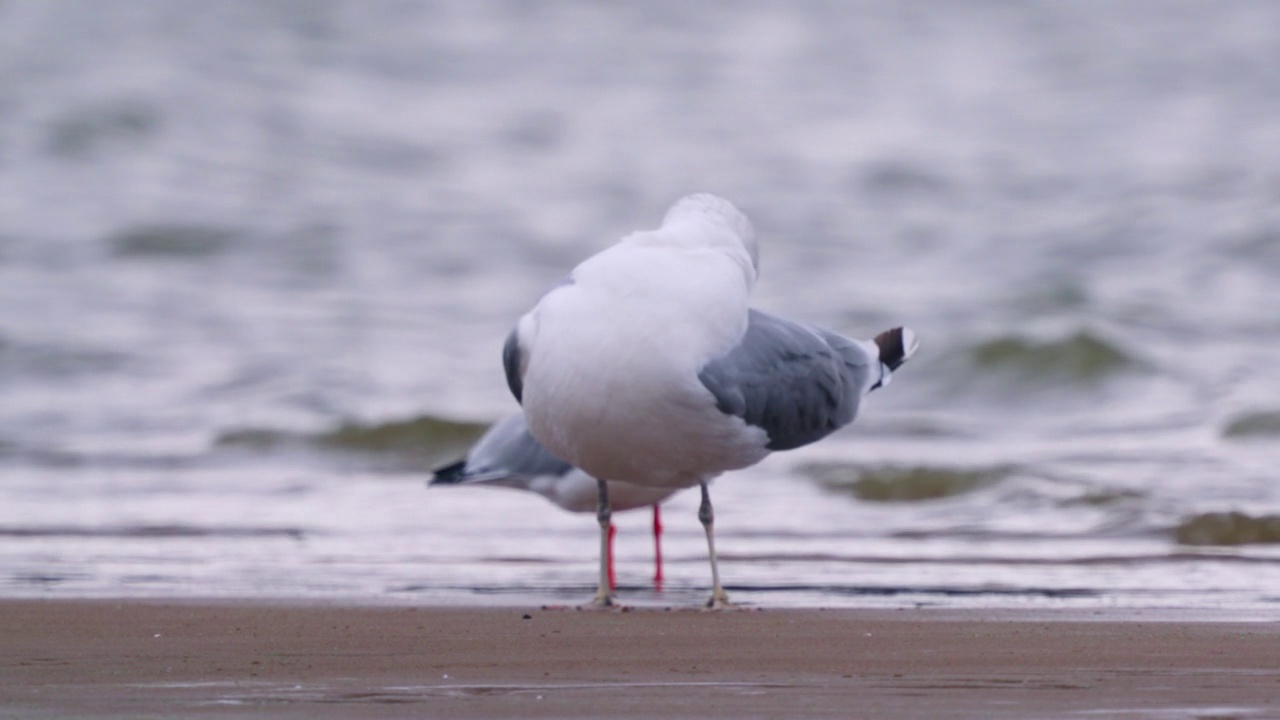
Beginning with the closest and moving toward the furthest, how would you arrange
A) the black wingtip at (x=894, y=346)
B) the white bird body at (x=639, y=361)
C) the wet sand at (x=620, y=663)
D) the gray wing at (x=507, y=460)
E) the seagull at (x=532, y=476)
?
the wet sand at (x=620, y=663)
the white bird body at (x=639, y=361)
the black wingtip at (x=894, y=346)
the seagull at (x=532, y=476)
the gray wing at (x=507, y=460)

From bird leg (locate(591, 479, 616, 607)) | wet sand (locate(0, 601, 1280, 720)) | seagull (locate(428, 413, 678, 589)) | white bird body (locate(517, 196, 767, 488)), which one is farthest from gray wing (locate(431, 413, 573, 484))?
wet sand (locate(0, 601, 1280, 720))

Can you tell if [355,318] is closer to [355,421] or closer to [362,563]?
[355,421]

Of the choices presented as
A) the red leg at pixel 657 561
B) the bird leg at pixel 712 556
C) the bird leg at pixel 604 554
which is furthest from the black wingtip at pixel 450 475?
the bird leg at pixel 712 556

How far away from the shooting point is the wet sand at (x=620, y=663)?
2.85 m

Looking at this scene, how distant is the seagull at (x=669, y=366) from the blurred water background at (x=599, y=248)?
0.51m

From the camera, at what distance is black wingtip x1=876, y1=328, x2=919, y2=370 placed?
5137mm

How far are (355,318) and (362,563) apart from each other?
6635mm

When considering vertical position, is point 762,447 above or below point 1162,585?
above

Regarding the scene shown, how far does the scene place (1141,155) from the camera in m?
16.1

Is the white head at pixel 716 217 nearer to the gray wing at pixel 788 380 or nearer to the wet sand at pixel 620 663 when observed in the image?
the gray wing at pixel 788 380

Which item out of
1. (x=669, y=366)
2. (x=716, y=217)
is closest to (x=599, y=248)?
(x=716, y=217)

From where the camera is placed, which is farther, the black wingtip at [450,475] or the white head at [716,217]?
the black wingtip at [450,475]

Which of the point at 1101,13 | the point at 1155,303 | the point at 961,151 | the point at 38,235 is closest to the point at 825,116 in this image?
the point at 961,151

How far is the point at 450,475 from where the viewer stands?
21.1 ft
